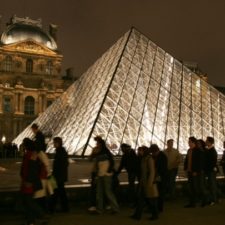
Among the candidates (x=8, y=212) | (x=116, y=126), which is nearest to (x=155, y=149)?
(x=8, y=212)

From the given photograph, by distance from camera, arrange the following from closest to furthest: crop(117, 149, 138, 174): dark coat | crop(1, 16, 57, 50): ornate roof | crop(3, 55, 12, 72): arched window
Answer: crop(117, 149, 138, 174): dark coat < crop(3, 55, 12, 72): arched window < crop(1, 16, 57, 50): ornate roof

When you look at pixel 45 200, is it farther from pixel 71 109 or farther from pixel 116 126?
pixel 71 109

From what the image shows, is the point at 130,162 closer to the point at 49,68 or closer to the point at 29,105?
the point at 29,105

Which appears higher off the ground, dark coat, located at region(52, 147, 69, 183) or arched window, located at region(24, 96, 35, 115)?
arched window, located at region(24, 96, 35, 115)

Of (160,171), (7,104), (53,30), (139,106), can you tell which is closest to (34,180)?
(160,171)

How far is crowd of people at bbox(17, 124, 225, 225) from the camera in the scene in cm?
546

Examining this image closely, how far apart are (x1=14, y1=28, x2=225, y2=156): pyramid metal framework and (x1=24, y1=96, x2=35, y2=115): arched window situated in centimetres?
2824

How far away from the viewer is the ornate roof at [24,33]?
167 feet

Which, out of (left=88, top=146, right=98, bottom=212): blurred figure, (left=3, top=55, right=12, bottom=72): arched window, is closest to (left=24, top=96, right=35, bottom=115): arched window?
(left=3, top=55, right=12, bottom=72): arched window

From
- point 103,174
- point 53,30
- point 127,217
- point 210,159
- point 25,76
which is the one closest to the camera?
point 127,217

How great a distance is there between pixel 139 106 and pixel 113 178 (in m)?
10.1

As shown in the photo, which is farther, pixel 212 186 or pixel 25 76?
pixel 25 76

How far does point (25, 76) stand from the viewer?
167 feet

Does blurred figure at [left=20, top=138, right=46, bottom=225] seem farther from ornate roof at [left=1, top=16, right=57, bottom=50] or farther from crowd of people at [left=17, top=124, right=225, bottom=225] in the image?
ornate roof at [left=1, top=16, right=57, bottom=50]
